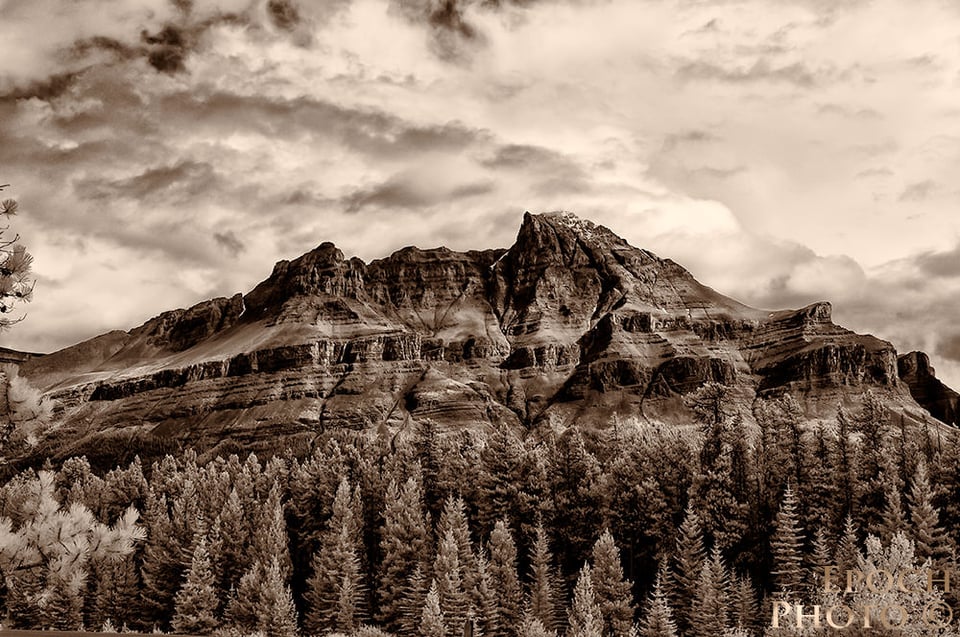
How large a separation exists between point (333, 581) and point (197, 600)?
11049 mm

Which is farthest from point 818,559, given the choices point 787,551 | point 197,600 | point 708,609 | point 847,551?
point 197,600

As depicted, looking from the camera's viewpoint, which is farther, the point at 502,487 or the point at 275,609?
the point at 502,487

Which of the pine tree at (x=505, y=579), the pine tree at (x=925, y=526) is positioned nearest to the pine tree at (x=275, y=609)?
the pine tree at (x=505, y=579)

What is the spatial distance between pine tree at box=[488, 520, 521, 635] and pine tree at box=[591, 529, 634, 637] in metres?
6.14

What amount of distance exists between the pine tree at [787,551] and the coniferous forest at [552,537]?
0.18m

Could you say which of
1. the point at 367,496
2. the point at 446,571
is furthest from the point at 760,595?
the point at 367,496

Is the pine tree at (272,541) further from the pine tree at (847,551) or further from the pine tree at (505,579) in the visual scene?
the pine tree at (847,551)

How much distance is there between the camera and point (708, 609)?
5856cm

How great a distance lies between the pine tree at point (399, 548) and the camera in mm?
70812

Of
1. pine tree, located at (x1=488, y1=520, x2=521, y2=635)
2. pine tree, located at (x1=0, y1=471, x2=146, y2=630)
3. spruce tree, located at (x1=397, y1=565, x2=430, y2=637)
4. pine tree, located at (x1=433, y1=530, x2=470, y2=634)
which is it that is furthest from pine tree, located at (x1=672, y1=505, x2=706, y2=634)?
pine tree, located at (x1=0, y1=471, x2=146, y2=630)

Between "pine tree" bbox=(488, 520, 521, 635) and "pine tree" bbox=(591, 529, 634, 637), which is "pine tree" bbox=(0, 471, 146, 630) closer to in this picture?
"pine tree" bbox=(591, 529, 634, 637)

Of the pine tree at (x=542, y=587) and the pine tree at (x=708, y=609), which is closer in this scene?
the pine tree at (x=708, y=609)

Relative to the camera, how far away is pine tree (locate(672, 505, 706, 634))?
64.0m

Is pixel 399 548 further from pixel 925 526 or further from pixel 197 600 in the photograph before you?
pixel 925 526
